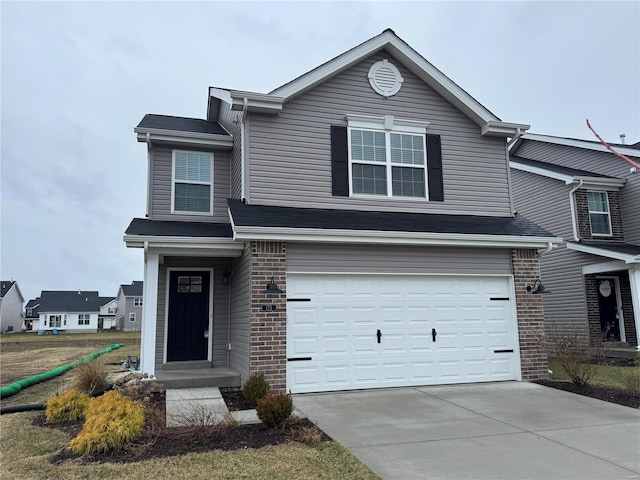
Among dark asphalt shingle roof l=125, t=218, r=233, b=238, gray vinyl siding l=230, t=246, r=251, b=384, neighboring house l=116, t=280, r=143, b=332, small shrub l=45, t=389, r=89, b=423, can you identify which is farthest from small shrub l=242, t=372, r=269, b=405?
neighboring house l=116, t=280, r=143, b=332

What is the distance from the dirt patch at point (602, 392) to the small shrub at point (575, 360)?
174 millimetres

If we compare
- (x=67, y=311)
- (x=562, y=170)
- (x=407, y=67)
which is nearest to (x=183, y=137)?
(x=407, y=67)

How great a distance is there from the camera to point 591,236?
16.8 metres

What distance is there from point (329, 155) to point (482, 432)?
633 cm

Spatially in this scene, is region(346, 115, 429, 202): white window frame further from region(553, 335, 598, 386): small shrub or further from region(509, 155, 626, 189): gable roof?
region(509, 155, 626, 189): gable roof

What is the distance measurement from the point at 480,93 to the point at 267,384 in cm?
3729

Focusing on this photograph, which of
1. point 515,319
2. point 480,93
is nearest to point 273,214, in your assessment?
point 515,319

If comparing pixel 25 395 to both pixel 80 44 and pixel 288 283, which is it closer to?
pixel 288 283

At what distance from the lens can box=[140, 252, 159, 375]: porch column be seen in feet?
30.0

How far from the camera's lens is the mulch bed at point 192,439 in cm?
532

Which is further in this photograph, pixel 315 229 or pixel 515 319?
pixel 515 319

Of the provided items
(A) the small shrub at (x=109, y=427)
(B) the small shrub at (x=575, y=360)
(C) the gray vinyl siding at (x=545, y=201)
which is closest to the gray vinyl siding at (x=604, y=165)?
(C) the gray vinyl siding at (x=545, y=201)

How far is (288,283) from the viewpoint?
29.6 feet

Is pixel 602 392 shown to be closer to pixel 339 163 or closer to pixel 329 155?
pixel 339 163
